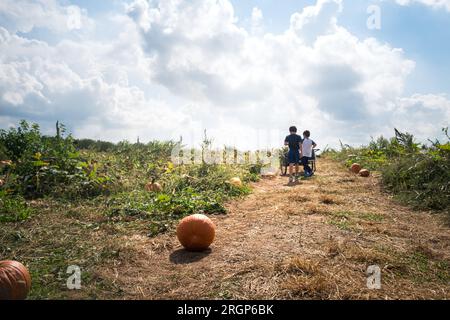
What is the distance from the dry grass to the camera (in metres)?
3.31

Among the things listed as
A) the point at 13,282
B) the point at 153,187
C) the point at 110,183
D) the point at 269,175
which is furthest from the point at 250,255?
the point at 269,175

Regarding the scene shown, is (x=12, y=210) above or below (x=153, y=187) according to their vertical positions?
below

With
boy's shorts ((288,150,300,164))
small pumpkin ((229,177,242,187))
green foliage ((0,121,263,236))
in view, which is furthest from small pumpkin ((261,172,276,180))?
small pumpkin ((229,177,242,187))

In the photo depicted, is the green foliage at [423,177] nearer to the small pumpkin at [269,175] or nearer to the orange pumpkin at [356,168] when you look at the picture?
the orange pumpkin at [356,168]

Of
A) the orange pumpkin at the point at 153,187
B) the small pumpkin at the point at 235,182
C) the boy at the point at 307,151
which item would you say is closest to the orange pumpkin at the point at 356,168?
the boy at the point at 307,151

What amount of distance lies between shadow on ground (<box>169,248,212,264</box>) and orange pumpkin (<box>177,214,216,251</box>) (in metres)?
0.08

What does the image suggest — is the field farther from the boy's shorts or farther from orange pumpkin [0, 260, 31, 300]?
the boy's shorts

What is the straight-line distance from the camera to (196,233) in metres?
4.46

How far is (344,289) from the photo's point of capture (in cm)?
321

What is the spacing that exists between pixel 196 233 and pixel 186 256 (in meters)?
0.31

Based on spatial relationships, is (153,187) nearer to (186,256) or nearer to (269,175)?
(186,256)
